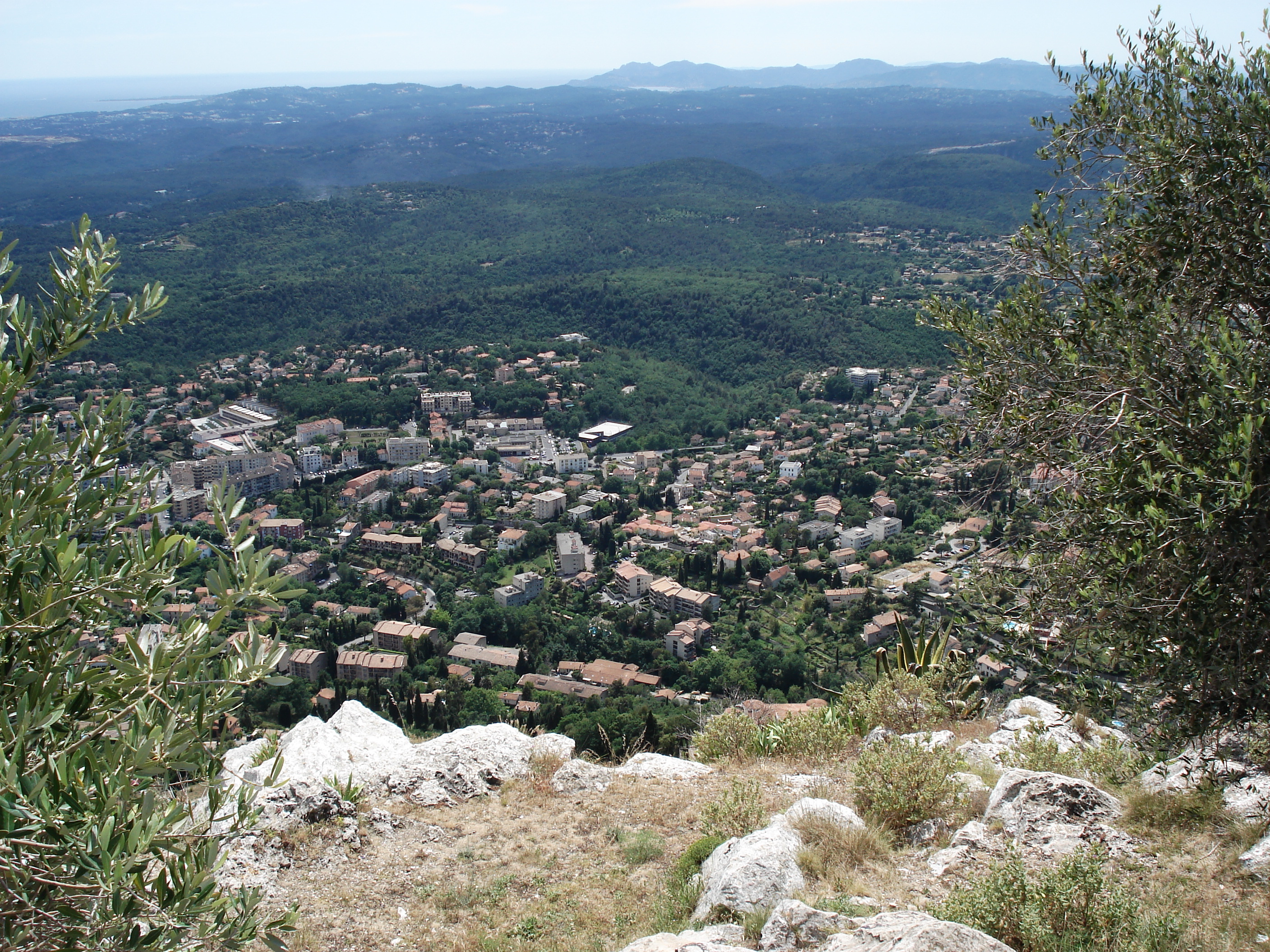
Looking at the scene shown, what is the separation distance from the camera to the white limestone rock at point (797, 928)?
3.20 metres

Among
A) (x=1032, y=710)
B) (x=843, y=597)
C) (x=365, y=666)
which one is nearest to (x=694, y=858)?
(x=1032, y=710)

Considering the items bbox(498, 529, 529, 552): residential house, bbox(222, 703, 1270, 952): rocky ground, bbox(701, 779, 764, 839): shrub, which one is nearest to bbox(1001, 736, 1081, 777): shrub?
bbox(222, 703, 1270, 952): rocky ground

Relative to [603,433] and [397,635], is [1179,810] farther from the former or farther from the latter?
[603,433]

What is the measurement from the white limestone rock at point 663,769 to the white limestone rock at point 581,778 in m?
0.12

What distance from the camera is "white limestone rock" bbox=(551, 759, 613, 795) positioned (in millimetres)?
5676

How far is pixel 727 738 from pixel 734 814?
1955 mm

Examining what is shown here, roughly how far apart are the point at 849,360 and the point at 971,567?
39.6 metres

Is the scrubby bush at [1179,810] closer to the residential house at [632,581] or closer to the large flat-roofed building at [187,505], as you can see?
the residential house at [632,581]

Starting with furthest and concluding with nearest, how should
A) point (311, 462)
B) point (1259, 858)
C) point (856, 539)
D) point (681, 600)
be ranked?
point (311, 462), point (856, 539), point (681, 600), point (1259, 858)

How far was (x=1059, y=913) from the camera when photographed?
3062 mm

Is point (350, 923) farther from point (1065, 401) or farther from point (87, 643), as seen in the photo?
point (1065, 401)

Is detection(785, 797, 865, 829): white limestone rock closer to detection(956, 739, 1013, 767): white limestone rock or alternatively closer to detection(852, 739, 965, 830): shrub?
detection(852, 739, 965, 830): shrub

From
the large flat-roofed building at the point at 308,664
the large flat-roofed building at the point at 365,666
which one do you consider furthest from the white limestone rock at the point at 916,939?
the large flat-roofed building at the point at 308,664

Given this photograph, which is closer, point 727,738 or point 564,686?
point 727,738
